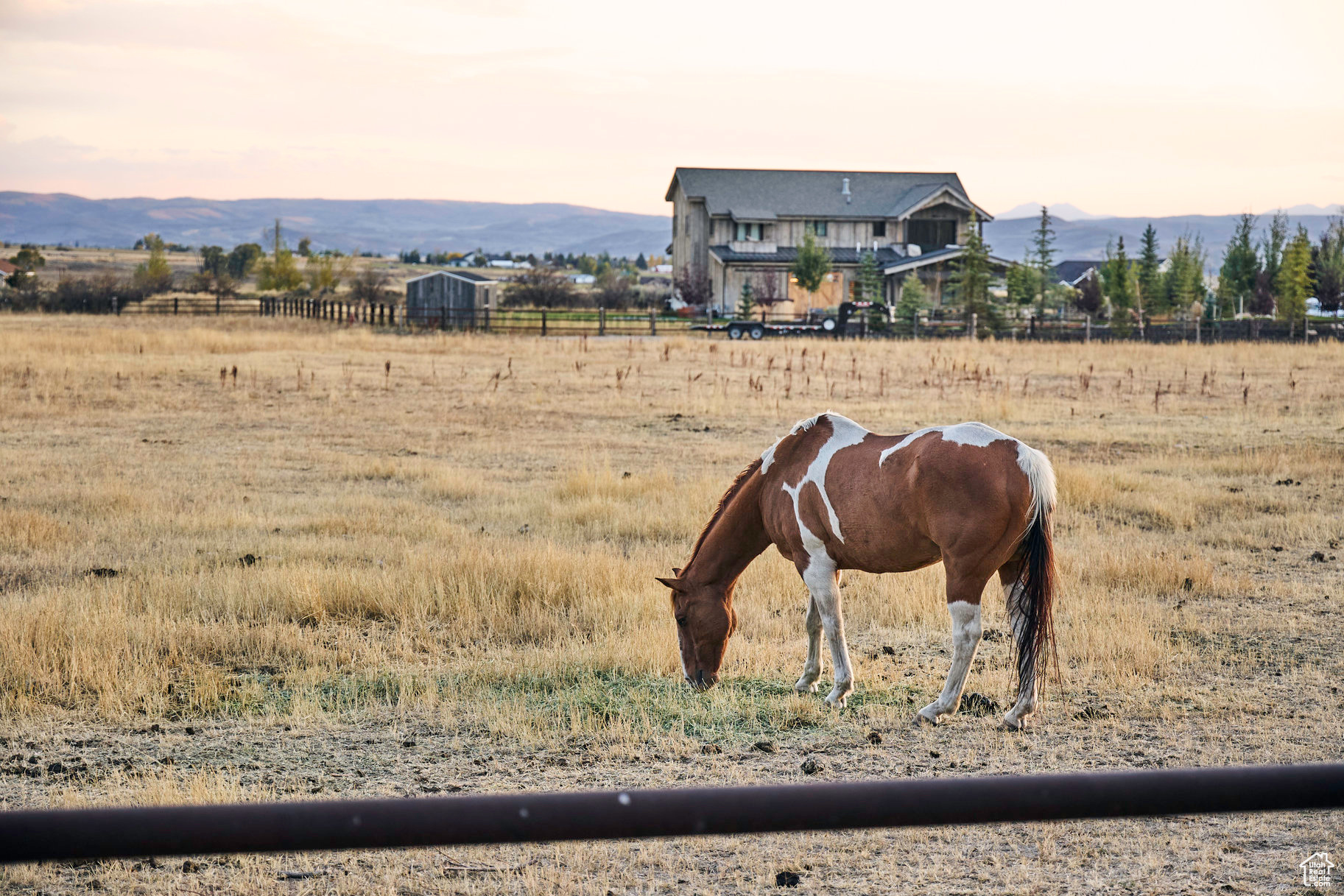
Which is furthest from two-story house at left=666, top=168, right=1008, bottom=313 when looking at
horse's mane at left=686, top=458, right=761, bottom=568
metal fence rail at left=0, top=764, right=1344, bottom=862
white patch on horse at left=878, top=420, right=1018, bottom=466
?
metal fence rail at left=0, top=764, right=1344, bottom=862

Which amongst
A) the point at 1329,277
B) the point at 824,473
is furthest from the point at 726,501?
the point at 1329,277

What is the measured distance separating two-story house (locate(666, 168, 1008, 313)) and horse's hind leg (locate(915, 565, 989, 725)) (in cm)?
5526

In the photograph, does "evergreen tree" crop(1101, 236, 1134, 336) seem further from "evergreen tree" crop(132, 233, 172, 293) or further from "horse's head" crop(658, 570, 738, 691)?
"evergreen tree" crop(132, 233, 172, 293)

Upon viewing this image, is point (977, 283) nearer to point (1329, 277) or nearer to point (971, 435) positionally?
point (1329, 277)

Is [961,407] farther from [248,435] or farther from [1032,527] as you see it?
[1032,527]

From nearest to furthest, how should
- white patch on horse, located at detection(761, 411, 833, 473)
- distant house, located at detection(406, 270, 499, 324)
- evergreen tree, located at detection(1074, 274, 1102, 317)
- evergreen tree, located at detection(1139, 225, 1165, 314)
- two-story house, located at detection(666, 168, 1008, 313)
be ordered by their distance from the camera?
white patch on horse, located at detection(761, 411, 833, 473) < evergreen tree, located at detection(1139, 225, 1165, 314) < two-story house, located at detection(666, 168, 1008, 313) < distant house, located at detection(406, 270, 499, 324) < evergreen tree, located at detection(1074, 274, 1102, 317)

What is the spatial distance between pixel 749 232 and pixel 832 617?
193 ft

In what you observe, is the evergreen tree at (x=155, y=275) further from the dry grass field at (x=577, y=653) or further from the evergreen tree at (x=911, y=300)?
the dry grass field at (x=577, y=653)

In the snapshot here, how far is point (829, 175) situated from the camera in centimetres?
6612

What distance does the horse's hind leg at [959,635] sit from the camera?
607 centimetres

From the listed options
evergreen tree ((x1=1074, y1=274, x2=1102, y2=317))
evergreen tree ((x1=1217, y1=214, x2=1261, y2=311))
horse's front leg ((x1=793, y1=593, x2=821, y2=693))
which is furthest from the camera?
evergreen tree ((x1=1074, y1=274, x2=1102, y2=317))

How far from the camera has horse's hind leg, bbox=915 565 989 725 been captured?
19.9 ft

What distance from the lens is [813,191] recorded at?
65.2 meters

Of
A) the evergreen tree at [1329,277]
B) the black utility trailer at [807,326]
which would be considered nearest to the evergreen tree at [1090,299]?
the evergreen tree at [1329,277]
